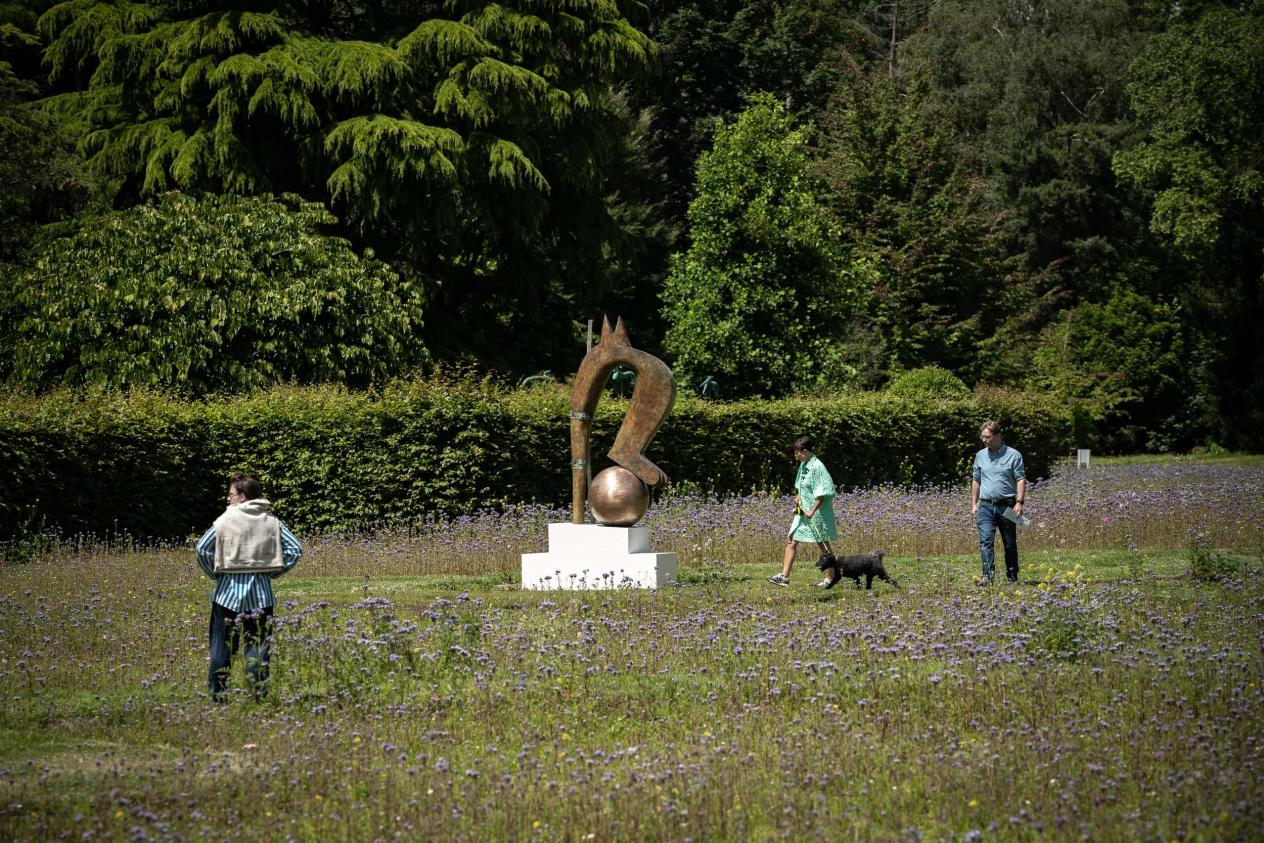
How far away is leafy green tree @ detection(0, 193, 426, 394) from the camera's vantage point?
21.8 meters

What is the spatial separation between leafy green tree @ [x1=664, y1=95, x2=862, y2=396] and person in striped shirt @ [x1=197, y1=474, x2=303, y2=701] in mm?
21943

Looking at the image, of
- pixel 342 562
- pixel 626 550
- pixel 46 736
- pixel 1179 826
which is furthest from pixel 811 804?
pixel 342 562

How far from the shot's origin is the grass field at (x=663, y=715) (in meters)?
6.29

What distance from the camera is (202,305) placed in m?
22.0

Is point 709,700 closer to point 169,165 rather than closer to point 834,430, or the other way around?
point 834,430

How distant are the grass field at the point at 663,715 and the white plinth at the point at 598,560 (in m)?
0.47

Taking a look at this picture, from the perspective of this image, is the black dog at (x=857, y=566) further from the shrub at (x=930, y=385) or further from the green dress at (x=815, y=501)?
the shrub at (x=930, y=385)

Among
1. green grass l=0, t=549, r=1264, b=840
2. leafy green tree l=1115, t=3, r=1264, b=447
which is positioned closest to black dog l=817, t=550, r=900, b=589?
green grass l=0, t=549, r=1264, b=840

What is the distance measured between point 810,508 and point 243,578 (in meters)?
6.97

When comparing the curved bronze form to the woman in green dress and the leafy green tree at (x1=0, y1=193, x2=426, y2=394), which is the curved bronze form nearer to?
the woman in green dress

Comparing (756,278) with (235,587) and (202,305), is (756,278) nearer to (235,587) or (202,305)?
(202,305)

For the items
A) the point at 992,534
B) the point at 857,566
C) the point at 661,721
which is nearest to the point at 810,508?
the point at 857,566

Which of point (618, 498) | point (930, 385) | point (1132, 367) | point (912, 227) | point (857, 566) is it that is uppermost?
point (912, 227)

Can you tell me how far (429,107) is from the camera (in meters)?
27.1
